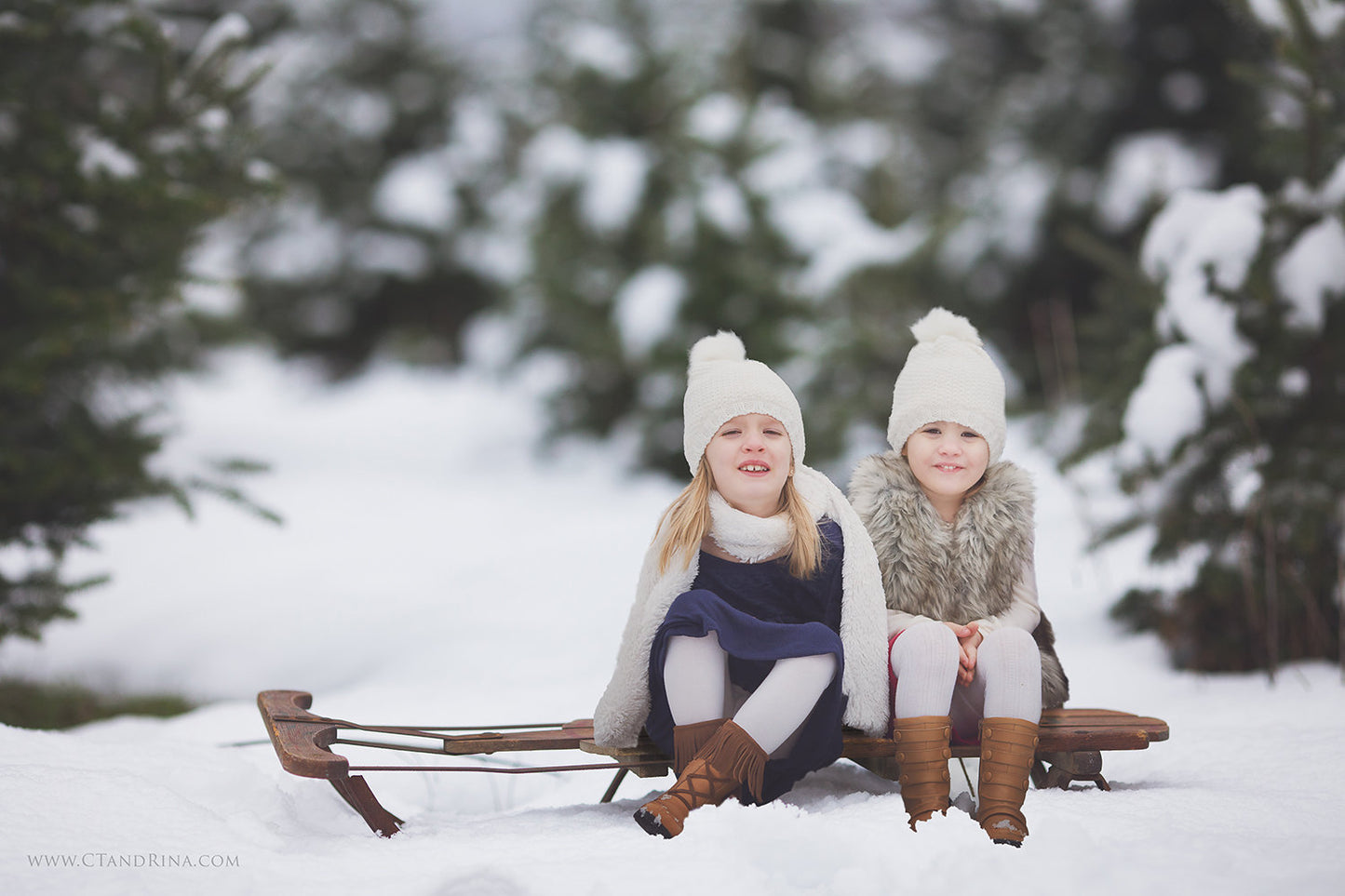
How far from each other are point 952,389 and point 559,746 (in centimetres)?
124

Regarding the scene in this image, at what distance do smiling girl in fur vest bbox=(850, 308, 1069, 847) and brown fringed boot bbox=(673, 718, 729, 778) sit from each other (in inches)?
16.1

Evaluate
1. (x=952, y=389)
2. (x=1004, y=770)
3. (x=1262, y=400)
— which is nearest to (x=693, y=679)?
(x=1004, y=770)

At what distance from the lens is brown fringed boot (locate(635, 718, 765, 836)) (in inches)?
80.5

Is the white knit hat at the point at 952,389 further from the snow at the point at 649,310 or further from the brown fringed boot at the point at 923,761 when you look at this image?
the snow at the point at 649,310

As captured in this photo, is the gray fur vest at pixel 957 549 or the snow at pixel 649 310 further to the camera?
the snow at pixel 649 310

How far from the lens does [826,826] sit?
1905mm

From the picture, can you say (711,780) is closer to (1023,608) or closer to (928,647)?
(928,647)

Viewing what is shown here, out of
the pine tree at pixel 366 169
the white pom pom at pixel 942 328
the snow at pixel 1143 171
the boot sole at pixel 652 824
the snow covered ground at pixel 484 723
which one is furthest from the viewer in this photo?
the pine tree at pixel 366 169

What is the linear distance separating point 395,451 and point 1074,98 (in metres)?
5.96

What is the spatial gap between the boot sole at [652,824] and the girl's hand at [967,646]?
74 cm

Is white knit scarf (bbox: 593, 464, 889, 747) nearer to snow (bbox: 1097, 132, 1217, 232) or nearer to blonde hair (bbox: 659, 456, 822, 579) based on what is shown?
blonde hair (bbox: 659, 456, 822, 579)

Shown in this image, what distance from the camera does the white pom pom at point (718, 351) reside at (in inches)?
97.1

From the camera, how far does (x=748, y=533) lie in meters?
2.29

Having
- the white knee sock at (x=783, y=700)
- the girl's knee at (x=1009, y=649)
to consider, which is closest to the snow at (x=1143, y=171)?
the girl's knee at (x=1009, y=649)
